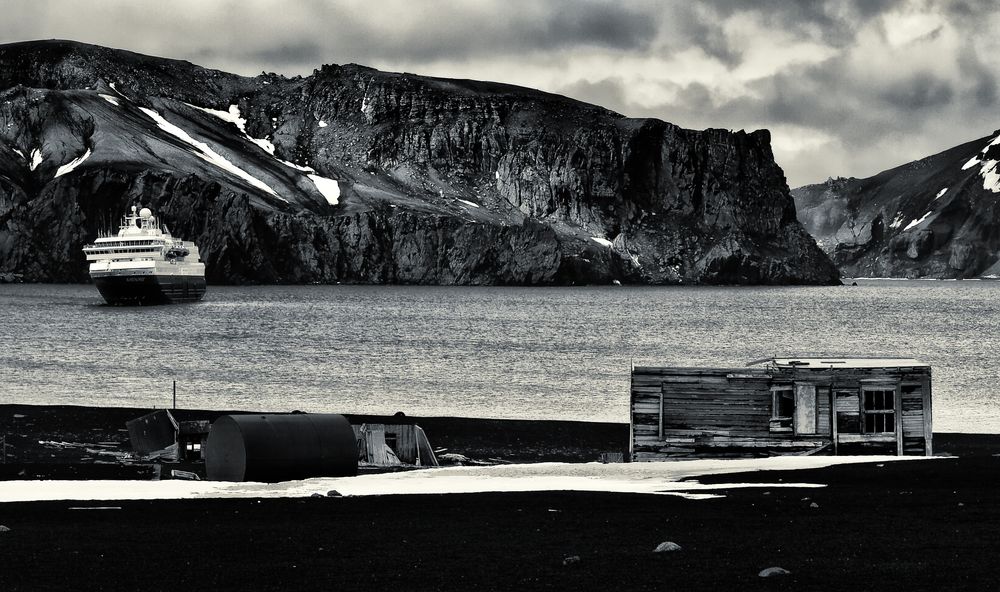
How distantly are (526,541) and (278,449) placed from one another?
29.1 ft

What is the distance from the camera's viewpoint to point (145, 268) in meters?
167

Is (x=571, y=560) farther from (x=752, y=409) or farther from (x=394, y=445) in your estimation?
(x=752, y=409)

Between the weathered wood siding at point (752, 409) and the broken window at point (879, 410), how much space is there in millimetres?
149

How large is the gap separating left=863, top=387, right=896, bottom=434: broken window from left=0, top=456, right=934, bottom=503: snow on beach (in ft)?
11.9

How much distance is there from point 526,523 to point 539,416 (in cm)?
3344

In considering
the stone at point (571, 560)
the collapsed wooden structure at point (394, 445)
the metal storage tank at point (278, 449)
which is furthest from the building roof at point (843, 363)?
the stone at point (571, 560)

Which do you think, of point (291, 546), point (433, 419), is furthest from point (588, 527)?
point (433, 419)

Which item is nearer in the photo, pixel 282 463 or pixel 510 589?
pixel 510 589

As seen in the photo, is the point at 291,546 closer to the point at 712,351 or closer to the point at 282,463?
the point at 282,463

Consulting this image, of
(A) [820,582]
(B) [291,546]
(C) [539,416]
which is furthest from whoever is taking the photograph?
(C) [539,416]

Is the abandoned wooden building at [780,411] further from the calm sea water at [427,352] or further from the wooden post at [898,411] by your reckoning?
the calm sea water at [427,352]

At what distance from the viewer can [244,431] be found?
2447cm

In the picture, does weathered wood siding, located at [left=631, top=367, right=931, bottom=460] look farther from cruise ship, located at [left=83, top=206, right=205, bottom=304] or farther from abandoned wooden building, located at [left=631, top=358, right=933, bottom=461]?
cruise ship, located at [left=83, top=206, right=205, bottom=304]

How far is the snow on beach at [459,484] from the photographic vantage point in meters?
22.7
